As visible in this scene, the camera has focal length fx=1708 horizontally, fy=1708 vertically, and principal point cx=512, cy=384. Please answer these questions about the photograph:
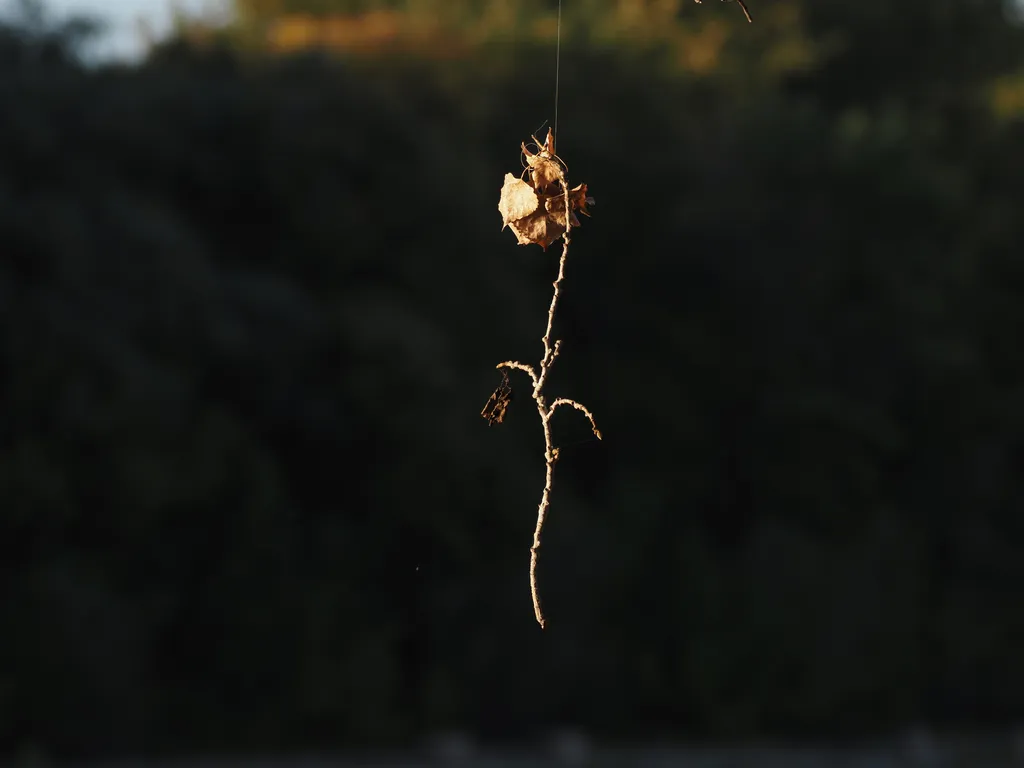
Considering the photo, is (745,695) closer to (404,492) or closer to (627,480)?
(627,480)

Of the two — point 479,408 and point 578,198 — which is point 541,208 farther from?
point 479,408

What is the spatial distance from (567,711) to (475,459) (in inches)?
148

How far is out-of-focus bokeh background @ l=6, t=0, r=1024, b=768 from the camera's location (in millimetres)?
19922

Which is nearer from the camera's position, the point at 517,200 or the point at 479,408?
the point at 517,200

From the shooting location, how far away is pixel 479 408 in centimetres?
2262

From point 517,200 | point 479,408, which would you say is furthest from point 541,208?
point 479,408

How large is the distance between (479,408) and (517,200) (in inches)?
799

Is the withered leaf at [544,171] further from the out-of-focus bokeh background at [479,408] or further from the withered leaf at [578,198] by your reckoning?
the out-of-focus bokeh background at [479,408]

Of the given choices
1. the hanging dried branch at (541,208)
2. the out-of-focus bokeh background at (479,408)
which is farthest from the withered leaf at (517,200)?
the out-of-focus bokeh background at (479,408)

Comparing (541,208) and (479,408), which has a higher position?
(479,408)

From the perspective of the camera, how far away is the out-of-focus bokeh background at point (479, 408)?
65.4 ft

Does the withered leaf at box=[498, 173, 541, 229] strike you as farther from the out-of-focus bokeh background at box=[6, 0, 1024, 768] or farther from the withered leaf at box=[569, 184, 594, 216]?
the out-of-focus bokeh background at box=[6, 0, 1024, 768]

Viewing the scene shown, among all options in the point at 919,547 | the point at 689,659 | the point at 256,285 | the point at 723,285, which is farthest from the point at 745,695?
the point at 256,285

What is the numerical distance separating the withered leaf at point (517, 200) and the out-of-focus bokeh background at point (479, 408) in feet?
46.5
